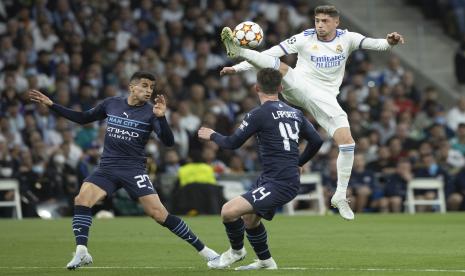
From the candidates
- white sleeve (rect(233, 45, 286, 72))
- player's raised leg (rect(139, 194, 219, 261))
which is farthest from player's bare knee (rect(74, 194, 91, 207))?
white sleeve (rect(233, 45, 286, 72))

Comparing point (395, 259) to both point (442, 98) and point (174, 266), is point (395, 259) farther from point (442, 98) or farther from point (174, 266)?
point (442, 98)

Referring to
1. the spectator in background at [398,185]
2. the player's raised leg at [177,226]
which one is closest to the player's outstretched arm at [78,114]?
the player's raised leg at [177,226]

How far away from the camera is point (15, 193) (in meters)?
24.0

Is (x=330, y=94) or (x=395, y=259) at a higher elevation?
(x=330, y=94)

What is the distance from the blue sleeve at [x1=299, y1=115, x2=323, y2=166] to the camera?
1256 centimetres

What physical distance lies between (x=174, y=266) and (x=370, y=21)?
20.8 meters

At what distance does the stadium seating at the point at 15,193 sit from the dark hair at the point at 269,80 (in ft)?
41.4

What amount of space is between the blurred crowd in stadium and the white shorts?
939cm

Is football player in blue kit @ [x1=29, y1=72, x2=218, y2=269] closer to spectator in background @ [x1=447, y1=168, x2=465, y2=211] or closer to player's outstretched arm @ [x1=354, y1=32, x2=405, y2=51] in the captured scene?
player's outstretched arm @ [x1=354, y1=32, x2=405, y2=51]

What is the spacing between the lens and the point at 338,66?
50.8ft

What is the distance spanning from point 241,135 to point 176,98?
16.1m

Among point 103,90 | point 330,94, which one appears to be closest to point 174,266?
point 330,94

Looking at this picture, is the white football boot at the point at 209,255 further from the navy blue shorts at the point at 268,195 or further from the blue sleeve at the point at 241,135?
the blue sleeve at the point at 241,135

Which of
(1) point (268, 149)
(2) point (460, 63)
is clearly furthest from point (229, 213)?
(2) point (460, 63)
